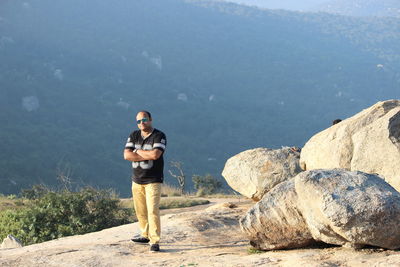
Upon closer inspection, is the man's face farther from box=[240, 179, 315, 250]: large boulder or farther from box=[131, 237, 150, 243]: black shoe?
box=[240, 179, 315, 250]: large boulder

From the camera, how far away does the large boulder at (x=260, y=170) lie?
1414 centimetres

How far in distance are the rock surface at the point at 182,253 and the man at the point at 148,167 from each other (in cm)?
59

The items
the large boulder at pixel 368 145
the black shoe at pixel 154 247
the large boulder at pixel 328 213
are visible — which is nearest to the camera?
the large boulder at pixel 328 213

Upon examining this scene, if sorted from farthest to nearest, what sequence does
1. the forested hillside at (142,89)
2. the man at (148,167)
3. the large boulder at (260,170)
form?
the forested hillside at (142,89), the large boulder at (260,170), the man at (148,167)

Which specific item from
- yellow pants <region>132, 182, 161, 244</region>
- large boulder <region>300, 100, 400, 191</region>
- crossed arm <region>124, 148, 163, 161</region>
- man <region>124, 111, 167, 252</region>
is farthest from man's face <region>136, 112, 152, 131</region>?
large boulder <region>300, 100, 400, 191</region>

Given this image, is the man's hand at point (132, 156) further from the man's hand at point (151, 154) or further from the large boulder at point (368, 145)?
the large boulder at point (368, 145)

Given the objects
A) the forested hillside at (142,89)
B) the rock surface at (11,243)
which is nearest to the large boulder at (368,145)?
the rock surface at (11,243)

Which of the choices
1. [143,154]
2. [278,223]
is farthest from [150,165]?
[278,223]

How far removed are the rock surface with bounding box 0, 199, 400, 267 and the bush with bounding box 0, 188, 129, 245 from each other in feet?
14.1

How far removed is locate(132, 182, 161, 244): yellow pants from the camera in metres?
8.70

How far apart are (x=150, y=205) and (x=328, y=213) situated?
2.83m

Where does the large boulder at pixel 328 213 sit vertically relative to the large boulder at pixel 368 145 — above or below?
below

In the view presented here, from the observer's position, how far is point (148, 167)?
873 cm

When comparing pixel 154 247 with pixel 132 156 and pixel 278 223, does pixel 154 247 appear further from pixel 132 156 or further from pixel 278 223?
pixel 278 223
